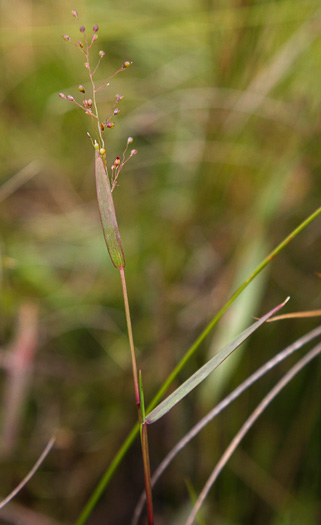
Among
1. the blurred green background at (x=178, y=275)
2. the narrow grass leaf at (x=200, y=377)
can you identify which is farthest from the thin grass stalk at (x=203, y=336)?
the blurred green background at (x=178, y=275)

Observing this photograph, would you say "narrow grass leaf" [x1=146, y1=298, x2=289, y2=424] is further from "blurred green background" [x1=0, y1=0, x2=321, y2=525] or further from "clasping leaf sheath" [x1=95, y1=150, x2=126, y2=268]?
"blurred green background" [x1=0, y1=0, x2=321, y2=525]

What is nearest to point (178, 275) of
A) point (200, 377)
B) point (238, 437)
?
point (238, 437)

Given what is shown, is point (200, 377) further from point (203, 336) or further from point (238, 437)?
point (238, 437)

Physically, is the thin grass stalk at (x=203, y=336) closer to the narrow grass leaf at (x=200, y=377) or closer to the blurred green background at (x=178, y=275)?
the narrow grass leaf at (x=200, y=377)

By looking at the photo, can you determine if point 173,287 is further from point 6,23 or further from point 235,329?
point 6,23

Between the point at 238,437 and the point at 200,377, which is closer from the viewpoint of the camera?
the point at 200,377
